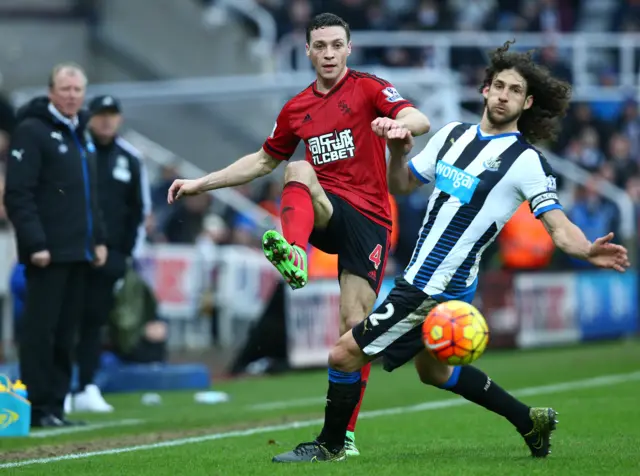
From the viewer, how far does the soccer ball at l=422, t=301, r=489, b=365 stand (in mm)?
6805

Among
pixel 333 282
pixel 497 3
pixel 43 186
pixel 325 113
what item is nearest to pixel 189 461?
pixel 325 113

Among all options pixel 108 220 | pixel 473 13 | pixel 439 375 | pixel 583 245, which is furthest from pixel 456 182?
pixel 473 13

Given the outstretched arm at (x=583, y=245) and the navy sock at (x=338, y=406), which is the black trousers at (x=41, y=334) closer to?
the navy sock at (x=338, y=406)

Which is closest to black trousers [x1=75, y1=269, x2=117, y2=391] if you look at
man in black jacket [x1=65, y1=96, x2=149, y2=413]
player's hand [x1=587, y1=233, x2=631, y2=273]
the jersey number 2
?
man in black jacket [x1=65, y1=96, x2=149, y2=413]

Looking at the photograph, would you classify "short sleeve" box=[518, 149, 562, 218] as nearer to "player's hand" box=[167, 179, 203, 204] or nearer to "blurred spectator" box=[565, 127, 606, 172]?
"player's hand" box=[167, 179, 203, 204]

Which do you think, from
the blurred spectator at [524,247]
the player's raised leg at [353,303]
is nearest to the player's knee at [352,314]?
the player's raised leg at [353,303]

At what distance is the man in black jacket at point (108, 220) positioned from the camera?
11867mm

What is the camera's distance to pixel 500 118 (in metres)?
7.28

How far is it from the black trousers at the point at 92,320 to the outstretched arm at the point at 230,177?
4106 mm

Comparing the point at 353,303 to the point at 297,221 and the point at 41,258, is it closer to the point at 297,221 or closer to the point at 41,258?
the point at 297,221

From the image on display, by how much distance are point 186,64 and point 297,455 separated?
51.9ft

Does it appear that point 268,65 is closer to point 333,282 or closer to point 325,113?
point 333,282

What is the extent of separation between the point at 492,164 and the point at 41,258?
165 inches

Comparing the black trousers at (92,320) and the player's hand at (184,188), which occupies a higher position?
the player's hand at (184,188)
